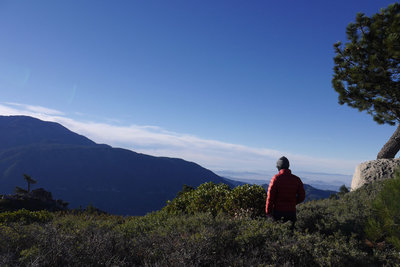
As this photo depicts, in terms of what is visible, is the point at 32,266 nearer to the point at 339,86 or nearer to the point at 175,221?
the point at 175,221

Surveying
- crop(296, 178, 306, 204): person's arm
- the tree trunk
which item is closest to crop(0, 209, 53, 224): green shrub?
crop(296, 178, 306, 204): person's arm

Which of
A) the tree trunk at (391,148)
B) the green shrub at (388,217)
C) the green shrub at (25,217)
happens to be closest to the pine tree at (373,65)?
the tree trunk at (391,148)

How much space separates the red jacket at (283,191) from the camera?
644 centimetres

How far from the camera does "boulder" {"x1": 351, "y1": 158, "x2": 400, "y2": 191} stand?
12602 mm

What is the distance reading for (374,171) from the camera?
12.9m

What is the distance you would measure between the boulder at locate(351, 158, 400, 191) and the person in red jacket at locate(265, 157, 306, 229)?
27.5ft

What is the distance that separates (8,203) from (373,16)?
2467 cm

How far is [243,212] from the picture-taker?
7.70 metres

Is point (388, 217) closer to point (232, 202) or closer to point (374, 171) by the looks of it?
point (232, 202)

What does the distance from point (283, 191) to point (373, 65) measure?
9.10 metres

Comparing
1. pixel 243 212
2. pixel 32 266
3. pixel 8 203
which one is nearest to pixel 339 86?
pixel 243 212


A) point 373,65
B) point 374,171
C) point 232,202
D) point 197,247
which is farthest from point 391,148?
point 197,247

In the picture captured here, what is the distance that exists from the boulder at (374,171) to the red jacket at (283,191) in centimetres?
842

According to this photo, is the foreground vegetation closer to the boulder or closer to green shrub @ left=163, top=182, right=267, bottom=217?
green shrub @ left=163, top=182, right=267, bottom=217
